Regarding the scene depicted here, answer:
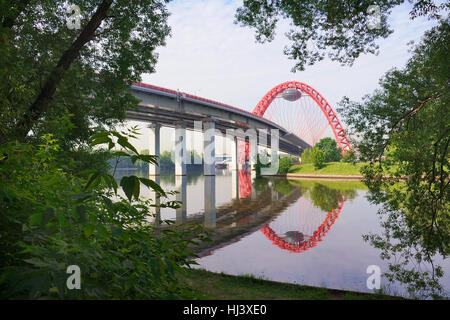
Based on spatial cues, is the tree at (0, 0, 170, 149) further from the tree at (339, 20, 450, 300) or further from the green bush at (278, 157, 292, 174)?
the green bush at (278, 157, 292, 174)

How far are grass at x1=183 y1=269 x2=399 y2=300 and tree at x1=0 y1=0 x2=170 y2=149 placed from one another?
4759mm

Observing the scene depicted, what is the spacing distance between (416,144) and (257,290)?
611cm

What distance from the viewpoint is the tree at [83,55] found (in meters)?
8.00

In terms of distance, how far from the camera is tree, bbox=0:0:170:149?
8.00 meters

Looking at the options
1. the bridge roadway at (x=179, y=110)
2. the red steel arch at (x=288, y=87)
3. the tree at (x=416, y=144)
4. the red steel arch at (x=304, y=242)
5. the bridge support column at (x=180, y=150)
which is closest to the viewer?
the tree at (x=416, y=144)

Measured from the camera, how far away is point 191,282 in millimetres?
7547

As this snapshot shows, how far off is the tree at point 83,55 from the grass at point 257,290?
4759 millimetres

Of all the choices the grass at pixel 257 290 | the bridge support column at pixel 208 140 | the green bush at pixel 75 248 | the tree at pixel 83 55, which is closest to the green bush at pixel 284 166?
the bridge support column at pixel 208 140

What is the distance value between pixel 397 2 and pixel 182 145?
165 ft

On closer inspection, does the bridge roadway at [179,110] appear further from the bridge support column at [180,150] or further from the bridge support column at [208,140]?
the bridge support column at [180,150]

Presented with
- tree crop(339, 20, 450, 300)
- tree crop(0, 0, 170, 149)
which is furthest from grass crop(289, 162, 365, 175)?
tree crop(0, 0, 170, 149)

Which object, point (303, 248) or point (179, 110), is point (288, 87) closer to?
point (179, 110)

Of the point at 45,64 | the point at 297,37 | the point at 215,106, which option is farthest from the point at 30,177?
the point at 215,106

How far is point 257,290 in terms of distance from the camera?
713cm
